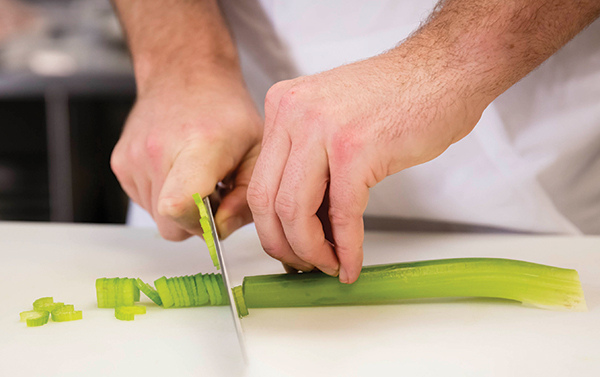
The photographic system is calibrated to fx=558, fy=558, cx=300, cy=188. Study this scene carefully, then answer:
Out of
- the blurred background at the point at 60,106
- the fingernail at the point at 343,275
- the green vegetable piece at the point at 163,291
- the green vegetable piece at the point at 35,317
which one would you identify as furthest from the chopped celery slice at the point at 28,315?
the blurred background at the point at 60,106

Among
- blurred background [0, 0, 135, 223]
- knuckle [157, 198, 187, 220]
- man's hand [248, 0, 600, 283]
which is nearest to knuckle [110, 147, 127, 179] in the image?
knuckle [157, 198, 187, 220]

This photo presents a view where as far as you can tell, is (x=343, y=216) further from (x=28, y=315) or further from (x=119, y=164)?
(x=119, y=164)

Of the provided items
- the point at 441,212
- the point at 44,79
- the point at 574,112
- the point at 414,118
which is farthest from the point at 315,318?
the point at 44,79

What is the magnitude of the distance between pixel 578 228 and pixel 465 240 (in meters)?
0.42

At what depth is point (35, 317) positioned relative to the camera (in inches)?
40.6

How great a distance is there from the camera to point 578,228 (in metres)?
1.75

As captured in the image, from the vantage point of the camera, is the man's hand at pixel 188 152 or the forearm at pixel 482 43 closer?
the forearm at pixel 482 43

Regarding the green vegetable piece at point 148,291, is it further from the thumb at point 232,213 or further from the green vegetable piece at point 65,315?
the thumb at point 232,213

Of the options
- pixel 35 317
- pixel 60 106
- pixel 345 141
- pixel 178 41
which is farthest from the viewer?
pixel 60 106

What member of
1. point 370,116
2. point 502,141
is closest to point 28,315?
point 370,116

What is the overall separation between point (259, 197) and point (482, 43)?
1.62 feet

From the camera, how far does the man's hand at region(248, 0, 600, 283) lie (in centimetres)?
95

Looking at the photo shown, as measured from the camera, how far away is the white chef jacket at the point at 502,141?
1604mm

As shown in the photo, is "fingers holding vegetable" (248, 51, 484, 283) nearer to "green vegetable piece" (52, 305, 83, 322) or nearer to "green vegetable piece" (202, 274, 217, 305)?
"green vegetable piece" (202, 274, 217, 305)
